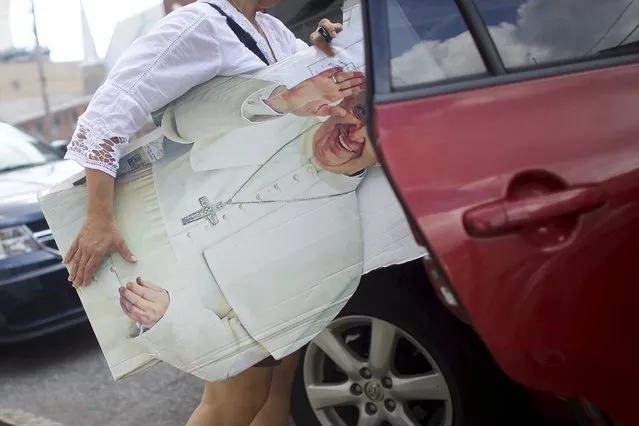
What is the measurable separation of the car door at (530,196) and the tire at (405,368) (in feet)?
2.48

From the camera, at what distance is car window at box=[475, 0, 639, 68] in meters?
1.57

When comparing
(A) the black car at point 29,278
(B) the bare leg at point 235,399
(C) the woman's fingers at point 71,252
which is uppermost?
(C) the woman's fingers at point 71,252

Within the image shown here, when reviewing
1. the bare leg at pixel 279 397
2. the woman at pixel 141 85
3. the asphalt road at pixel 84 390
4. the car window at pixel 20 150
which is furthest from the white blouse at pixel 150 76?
the car window at pixel 20 150

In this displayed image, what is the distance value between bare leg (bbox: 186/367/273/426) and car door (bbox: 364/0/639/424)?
0.91 metres

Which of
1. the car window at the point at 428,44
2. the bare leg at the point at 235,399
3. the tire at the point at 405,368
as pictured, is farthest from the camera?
the tire at the point at 405,368

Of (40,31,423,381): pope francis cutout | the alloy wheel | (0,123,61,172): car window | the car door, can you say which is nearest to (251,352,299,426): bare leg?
the alloy wheel

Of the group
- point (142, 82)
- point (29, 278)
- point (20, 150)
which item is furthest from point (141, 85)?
point (20, 150)

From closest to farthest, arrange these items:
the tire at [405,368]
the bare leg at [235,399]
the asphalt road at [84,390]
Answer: the bare leg at [235,399] < the tire at [405,368] < the asphalt road at [84,390]

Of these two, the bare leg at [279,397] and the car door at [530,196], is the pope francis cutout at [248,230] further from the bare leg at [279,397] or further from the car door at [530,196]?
the bare leg at [279,397]

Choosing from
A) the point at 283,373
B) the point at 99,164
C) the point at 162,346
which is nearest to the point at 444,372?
the point at 283,373

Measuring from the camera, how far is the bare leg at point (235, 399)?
6.91 feet

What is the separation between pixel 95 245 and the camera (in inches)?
73.1

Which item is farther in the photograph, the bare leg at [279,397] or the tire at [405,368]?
the bare leg at [279,397]

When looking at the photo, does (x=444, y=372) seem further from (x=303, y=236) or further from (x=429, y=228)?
(x=429, y=228)
